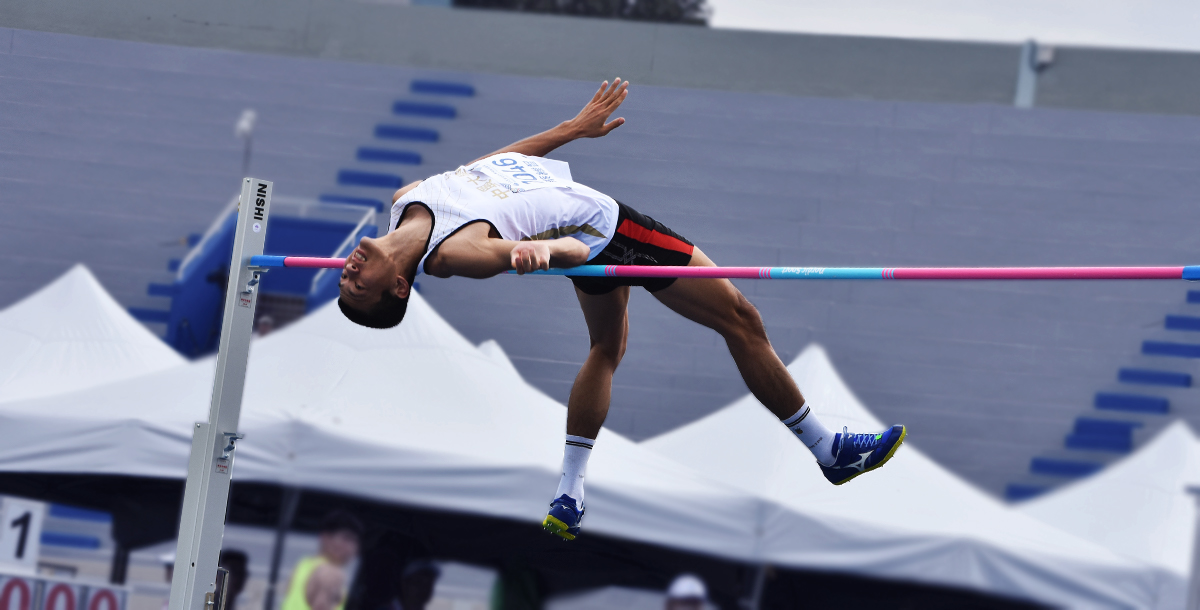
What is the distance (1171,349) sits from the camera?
5.02 meters

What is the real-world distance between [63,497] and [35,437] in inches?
18.9

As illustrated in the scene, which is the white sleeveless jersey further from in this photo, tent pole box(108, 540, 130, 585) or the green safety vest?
tent pole box(108, 540, 130, 585)

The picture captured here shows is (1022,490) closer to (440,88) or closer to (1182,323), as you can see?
(1182,323)

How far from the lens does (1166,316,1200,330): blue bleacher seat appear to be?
15.6ft

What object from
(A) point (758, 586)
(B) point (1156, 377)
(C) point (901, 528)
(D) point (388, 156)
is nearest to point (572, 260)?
(C) point (901, 528)

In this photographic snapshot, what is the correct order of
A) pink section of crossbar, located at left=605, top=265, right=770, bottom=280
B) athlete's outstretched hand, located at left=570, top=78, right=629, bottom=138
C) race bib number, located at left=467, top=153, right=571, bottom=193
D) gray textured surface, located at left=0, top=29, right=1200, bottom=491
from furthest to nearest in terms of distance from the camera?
1. gray textured surface, located at left=0, top=29, right=1200, bottom=491
2. athlete's outstretched hand, located at left=570, top=78, right=629, bottom=138
3. race bib number, located at left=467, top=153, right=571, bottom=193
4. pink section of crossbar, located at left=605, top=265, right=770, bottom=280

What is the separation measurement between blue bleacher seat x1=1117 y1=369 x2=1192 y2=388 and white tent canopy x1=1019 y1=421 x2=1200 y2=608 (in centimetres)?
40

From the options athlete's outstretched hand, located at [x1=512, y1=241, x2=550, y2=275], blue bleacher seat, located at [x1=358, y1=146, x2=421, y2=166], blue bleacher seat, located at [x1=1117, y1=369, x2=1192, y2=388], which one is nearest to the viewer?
athlete's outstretched hand, located at [x1=512, y1=241, x2=550, y2=275]

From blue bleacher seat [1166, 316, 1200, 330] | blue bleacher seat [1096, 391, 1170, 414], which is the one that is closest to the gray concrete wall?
blue bleacher seat [1166, 316, 1200, 330]

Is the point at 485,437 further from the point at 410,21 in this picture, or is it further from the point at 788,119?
the point at 410,21

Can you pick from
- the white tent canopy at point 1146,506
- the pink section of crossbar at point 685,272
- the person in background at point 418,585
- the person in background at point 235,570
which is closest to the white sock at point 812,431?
the pink section of crossbar at point 685,272

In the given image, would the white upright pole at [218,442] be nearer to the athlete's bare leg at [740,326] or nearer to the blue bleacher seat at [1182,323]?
the athlete's bare leg at [740,326]

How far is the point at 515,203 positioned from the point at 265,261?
35.8 inches

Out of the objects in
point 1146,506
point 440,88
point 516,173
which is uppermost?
point 440,88
